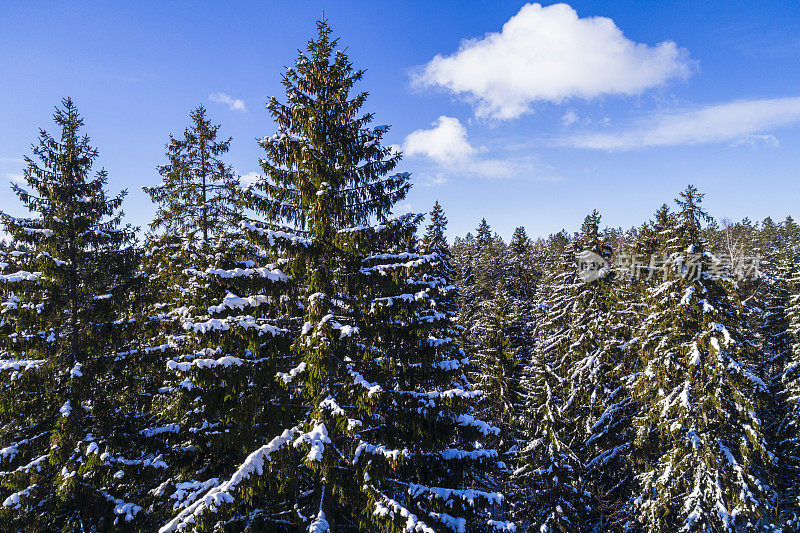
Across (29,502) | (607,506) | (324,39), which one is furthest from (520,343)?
(29,502)

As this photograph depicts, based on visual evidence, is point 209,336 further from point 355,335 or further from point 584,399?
point 584,399

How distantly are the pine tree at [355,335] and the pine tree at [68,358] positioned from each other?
5.55 meters

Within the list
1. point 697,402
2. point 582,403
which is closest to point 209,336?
point 697,402

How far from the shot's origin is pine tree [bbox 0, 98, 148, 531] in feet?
36.2

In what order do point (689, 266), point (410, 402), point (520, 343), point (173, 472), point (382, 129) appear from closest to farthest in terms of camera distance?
point (410, 402) < point (382, 129) < point (173, 472) < point (689, 266) < point (520, 343)

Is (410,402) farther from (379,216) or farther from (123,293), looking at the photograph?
(123,293)

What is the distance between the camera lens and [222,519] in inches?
324

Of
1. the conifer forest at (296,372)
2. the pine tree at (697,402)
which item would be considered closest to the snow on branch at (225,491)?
the conifer forest at (296,372)

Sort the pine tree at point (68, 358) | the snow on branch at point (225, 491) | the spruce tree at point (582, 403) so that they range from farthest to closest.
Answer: the spruce tree at point (582, 403) → the pine tree at point (68, 358) → the snow on branch at point (225, 491)

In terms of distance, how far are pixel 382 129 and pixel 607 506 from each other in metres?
20.1

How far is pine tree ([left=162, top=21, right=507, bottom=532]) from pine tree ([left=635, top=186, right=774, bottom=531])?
446 inches

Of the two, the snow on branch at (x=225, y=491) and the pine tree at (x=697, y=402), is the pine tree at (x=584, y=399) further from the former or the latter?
the snow on branch at (x=225, y=491)

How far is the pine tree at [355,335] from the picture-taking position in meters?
9.11

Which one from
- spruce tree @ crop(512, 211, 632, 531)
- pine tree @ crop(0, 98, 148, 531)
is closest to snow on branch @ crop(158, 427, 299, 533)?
pine tree @ crop(0, 98, 148, 531)
